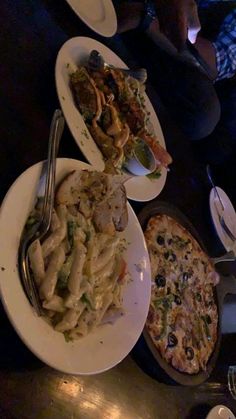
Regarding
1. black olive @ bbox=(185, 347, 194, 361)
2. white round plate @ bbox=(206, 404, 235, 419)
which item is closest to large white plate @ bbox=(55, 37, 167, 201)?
black olive @ bbox=(185, 347, 194, 361)

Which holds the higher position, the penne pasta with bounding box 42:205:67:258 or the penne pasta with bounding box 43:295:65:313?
the penne pasta with bounding box 42:205:67:258

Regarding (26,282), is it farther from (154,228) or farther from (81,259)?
(154,228)

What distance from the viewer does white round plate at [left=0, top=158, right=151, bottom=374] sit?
2.40 ft

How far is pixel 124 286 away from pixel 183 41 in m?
0.83

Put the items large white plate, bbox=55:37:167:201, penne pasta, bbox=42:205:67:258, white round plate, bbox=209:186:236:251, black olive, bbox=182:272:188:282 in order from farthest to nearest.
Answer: white round plate, bbox=209:186:236:251
black olive, bbox=182:272:188:282
large white plate, bbox=55:37:167:201
penne pasta, bbox=42:205:67:258

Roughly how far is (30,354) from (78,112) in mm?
620

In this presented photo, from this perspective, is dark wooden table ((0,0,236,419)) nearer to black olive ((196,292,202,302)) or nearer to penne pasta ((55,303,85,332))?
penne pasta ((55,303,85,332))

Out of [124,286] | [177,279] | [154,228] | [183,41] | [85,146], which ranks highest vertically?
[85,146]

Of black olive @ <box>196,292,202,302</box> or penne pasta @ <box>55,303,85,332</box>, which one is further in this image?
black olive @ <box>196,292,202,302</box>

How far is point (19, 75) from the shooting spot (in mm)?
1080

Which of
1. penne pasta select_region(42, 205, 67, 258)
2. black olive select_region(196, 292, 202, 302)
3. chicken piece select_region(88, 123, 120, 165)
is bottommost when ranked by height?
black olive select_region(196, 292, 202, 302)

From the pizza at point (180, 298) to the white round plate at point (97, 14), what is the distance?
2.10ft

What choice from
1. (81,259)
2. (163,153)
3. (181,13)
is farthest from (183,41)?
(81,259)

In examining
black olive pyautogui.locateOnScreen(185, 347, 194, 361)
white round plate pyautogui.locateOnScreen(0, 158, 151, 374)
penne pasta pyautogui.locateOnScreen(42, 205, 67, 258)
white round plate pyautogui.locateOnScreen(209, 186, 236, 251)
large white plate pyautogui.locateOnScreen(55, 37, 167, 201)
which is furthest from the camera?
white round plate pyautogui.locateOnScreen(209, 186, 236, 251)
